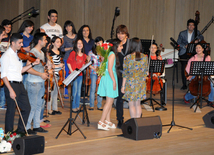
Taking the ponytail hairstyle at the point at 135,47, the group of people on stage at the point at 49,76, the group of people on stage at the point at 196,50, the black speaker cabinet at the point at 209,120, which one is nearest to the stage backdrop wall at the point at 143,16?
the group of people on stage at the point at 196,50

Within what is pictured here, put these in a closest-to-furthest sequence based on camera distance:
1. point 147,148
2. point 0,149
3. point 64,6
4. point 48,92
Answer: point 0,149 < point 147,148 < point 48,92 < point 64,6

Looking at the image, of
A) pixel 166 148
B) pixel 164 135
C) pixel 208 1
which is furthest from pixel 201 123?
pixel 208 1

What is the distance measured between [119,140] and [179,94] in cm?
508

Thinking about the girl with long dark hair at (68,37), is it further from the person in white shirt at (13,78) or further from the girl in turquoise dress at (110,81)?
the person in white shirt at (13,78)

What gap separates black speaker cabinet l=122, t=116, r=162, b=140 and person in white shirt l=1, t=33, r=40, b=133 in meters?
1.57

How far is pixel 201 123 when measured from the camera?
6441 mm

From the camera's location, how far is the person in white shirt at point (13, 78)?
459 centimetres

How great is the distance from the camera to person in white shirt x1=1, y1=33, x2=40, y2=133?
459cm

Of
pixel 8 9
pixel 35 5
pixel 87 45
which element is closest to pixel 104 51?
pixel 87 45

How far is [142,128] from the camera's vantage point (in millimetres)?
5102

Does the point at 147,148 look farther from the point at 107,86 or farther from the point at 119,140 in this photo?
the point at 107,86

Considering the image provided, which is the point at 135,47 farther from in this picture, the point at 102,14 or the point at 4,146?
the point at 102,14

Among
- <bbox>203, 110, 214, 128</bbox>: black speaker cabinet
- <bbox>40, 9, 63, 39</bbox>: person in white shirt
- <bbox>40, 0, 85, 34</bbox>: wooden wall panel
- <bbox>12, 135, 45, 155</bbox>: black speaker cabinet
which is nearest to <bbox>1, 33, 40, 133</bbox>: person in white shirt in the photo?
<bbox>12, 135, 45, 155</bbox>: black speaker cabinet

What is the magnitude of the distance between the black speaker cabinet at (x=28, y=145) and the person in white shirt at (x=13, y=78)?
679mm
